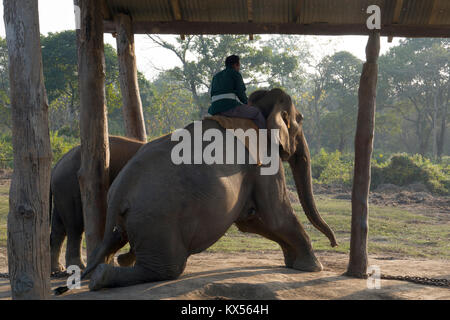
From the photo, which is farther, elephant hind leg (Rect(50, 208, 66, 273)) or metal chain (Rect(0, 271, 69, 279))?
elephant hind leg (Rect(50, 208, 66, 273))

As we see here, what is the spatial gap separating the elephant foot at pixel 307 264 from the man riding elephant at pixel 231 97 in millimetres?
1584

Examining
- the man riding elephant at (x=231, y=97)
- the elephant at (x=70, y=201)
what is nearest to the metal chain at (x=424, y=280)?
the man riding elephant at (x=231, y=97)

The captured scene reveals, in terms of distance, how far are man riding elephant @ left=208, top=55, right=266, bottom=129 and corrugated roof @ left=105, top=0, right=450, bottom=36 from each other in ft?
3.55

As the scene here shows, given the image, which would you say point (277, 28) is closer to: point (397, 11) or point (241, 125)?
point (397, 11)

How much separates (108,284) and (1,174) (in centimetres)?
1330

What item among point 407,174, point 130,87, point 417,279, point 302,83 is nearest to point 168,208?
point 417,279

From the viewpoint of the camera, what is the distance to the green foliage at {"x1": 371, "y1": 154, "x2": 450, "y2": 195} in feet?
55.2

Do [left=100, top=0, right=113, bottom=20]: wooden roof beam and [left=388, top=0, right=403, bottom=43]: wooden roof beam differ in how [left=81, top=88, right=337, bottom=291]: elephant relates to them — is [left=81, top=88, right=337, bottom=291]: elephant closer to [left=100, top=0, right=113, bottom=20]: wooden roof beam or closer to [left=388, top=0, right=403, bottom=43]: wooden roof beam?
[left=100, top=0, right=113, bottom=20]: wooden roof beam

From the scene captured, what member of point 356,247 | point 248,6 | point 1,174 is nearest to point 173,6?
point 248,6

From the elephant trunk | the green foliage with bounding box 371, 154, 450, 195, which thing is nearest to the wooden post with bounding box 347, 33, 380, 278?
the elephant trunk

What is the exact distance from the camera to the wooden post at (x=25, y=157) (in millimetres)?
3709
